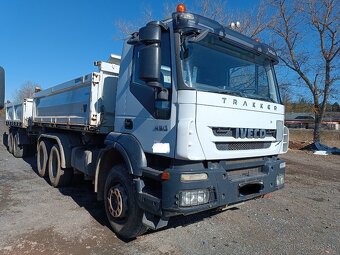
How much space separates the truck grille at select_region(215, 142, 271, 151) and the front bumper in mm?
188

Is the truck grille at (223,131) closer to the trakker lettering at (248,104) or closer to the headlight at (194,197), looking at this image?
the trakker lettering at (248,104)

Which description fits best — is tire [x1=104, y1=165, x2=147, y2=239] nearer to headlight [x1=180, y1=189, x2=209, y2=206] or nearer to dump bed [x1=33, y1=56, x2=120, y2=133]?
headlight [x1=180, y1=189, x2=209, y2=206]

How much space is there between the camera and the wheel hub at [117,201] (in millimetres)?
4223

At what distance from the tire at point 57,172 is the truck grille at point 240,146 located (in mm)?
4357

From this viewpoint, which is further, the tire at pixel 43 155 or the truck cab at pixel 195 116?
the tire at pixel 43 155

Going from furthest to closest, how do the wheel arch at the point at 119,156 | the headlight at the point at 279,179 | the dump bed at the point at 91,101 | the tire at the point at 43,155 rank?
the tire at the point at 43,155, the dump bed at the point at 91,101, the headlight at the point at 279,179, the wheel arch at the point at 119,156

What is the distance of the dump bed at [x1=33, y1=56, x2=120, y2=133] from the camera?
5.24 m

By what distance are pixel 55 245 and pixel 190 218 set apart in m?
2.15

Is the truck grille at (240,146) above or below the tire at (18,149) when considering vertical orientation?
above

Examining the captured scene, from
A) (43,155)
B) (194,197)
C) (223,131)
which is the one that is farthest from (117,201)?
(43,155)

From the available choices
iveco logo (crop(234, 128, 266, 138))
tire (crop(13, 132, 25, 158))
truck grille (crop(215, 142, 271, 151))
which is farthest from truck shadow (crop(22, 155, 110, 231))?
tire (crop(13, 132, 25, 158))

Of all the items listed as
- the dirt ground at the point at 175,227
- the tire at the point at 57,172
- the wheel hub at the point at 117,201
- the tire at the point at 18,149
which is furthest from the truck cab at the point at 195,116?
the tire at the point at 18,149

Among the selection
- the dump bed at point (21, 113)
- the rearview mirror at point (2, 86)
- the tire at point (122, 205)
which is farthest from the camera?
the dump bed at point (21, 113)

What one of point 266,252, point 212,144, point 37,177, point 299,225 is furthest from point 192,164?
point 37,177
